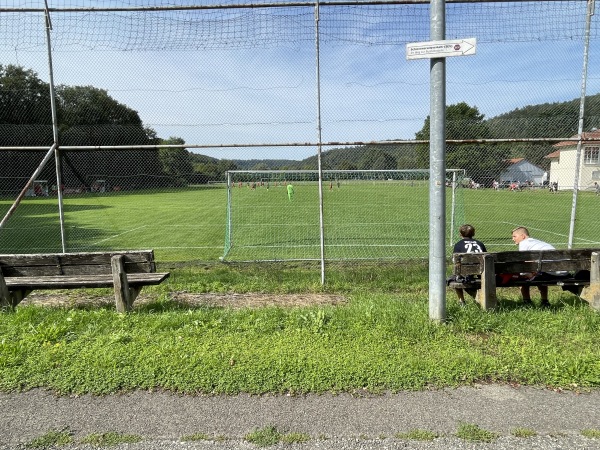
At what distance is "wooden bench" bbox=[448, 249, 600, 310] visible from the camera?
4.59 m

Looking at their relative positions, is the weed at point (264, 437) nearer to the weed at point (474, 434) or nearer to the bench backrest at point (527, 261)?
the weed at point (474, 434)

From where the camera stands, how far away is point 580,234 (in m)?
13.0

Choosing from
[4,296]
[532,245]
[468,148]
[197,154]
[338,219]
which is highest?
[468,148]

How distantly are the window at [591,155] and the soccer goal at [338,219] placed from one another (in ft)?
8.82

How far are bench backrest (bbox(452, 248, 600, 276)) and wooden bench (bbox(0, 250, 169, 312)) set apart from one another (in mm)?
3574

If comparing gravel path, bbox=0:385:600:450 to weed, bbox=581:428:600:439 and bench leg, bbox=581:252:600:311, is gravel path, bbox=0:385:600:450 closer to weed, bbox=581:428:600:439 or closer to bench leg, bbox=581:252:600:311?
weed, bbox=581:428:600:439

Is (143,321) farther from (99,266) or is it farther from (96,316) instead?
(99,266)

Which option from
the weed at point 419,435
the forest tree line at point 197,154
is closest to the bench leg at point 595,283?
the forest tree line at point 197,154

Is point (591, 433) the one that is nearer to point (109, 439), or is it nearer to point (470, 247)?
point (470, 247)

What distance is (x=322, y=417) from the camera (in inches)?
111

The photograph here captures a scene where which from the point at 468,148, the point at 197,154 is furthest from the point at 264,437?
the point at 468,148

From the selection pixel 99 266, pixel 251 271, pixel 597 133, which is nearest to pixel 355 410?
pixel 99 266

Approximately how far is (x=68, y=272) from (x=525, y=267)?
5.53 meters

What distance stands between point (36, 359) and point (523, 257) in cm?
512
